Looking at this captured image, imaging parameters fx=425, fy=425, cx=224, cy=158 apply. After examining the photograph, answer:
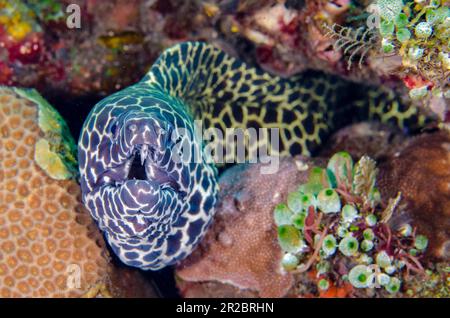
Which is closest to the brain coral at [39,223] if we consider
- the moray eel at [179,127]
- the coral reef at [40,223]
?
the coral reef at [40,223]

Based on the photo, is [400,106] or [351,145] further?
[400,106]

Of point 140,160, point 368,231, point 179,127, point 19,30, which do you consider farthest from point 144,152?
point 19,30

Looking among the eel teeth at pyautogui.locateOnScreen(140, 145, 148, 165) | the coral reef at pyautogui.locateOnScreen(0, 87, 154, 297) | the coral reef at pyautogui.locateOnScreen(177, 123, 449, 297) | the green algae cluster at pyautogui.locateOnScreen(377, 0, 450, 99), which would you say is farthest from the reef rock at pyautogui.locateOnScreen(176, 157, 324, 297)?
the green algae cluster at pyautogui.locateOnScreen(377, 0, 450, 99)

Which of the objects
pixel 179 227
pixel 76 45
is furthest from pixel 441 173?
pixel 76 45

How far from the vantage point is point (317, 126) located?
4.80 m

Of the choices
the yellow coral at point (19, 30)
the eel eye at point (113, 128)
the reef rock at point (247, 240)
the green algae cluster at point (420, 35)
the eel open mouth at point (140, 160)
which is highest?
the green algae cluster at point (420, 35)

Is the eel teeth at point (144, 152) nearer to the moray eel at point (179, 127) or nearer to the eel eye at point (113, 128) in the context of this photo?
the moray eel at point (179, 127)

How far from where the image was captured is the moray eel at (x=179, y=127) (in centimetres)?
286

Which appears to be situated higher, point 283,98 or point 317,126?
point 283,98

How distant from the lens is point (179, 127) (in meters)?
3.31

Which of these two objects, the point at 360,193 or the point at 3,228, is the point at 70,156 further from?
the point at 360,193

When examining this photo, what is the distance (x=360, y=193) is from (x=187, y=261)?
165cm

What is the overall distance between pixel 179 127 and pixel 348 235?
4.90ft

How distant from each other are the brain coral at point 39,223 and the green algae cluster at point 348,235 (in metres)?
1.59
